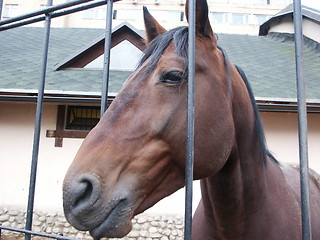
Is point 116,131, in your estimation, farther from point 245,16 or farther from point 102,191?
point 245,16

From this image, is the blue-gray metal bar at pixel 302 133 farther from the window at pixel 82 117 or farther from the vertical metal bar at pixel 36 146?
the window at pixel 82 117

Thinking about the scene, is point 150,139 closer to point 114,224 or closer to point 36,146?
point 114,224

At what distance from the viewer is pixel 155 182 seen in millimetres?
1164

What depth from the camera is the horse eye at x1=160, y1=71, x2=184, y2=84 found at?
1.22 m

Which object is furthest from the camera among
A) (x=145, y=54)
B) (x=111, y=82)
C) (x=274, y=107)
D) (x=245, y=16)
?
(x=245, y=16)

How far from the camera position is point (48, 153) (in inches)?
224

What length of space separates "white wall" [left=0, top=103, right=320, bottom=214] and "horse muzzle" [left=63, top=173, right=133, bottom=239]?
4635 millimetres

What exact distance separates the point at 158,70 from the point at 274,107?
15.3ft

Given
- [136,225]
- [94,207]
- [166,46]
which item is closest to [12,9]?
[136,225]

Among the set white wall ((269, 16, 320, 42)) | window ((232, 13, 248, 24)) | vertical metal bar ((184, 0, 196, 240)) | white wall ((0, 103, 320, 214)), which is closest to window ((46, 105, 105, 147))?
white wall ((0, 103, 320, 214))

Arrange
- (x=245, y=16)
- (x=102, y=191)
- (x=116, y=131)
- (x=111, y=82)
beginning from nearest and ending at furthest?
(x=102, y=191) → (x=116, y=131) → (x=111, y=82) → (x=245, y=16)

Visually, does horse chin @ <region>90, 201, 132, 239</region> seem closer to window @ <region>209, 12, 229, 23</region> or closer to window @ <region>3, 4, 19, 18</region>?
window @ <region>209, 12, 229, 23</region>

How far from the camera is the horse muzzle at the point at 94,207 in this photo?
3.26ft

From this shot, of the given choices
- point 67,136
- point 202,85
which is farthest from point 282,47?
point 202,85
